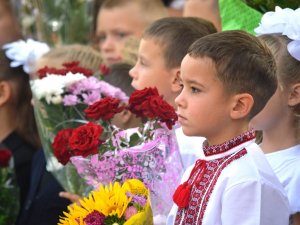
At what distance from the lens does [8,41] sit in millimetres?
5715

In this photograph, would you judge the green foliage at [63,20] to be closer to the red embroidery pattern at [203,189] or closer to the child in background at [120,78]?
the child in background at [120,78]

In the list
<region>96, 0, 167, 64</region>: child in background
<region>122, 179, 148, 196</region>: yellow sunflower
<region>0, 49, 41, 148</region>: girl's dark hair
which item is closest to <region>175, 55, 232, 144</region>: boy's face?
<region>122, 179, 148, 196</region>: yellow sunflower

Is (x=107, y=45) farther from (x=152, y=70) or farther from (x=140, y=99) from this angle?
(x=140, y=99)

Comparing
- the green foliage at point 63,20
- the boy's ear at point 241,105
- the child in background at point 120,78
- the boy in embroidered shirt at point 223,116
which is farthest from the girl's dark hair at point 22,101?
the boy's ear at point 241,105

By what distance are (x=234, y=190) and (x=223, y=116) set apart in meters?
0.28

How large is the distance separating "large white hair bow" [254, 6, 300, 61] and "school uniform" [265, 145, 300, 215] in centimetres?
38

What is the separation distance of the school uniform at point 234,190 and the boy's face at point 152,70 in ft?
3.07

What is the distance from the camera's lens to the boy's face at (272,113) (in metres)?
3.26

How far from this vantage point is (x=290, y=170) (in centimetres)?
324

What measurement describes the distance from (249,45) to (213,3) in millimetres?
2084

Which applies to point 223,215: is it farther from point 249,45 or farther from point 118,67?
point 118,67

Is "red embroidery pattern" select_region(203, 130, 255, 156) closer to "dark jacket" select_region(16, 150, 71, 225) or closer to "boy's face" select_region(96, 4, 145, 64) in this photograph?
"dark jacket" select_region(16, 150, 71, 225)

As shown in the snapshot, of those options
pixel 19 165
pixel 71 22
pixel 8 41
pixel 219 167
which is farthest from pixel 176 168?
pixel 71 22

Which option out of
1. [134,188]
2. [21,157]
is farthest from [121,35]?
[134,188]
